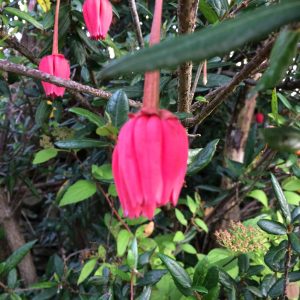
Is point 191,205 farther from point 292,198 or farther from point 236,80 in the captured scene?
point 236,80

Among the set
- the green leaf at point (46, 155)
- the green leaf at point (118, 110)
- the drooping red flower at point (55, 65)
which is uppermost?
the drooping red flower at point (55, 65)

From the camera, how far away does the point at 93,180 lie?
1.10 metres

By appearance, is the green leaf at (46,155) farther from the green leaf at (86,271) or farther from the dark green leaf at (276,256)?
the dark green leaf at (276,256)

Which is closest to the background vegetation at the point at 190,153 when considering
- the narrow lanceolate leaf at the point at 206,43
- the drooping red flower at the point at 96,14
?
the narrow lanceolate leaf at the point at 206,43

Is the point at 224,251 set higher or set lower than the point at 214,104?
lower

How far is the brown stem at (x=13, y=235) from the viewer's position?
1.49 m

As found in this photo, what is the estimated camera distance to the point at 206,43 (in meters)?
0.27

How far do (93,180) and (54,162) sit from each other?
2.37 feet

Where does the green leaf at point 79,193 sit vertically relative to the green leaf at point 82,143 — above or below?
below

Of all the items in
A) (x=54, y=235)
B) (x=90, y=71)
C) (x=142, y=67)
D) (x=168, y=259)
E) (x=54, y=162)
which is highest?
(x=142, y=67)

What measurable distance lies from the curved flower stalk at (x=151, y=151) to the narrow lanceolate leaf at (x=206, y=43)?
13 cm

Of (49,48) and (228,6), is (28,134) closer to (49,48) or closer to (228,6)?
(49,48)

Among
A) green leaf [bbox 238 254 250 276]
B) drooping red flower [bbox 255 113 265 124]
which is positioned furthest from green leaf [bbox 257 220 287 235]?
drooping red flower [bbox 255 113 265 124]

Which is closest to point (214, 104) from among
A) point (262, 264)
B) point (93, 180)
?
point (262, 264)
